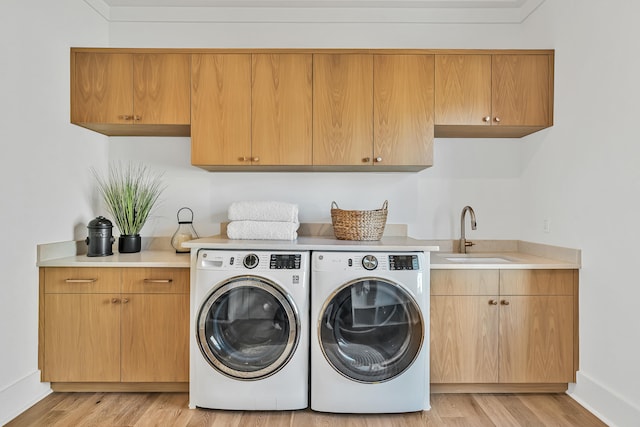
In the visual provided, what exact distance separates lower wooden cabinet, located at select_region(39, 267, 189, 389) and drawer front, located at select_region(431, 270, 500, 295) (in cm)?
150

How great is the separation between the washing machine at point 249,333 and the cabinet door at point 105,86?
1223mm

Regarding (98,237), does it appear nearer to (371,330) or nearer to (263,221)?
(263,221)

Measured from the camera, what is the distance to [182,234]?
2965 millimetres

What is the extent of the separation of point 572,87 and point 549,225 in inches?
34.6

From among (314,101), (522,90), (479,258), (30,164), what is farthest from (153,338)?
(522,90)

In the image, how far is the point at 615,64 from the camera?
7.09 feet

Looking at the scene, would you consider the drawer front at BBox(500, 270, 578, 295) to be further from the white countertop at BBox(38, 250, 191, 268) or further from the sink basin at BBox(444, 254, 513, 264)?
the white countertop at BBox(38, 250, 191, 268)

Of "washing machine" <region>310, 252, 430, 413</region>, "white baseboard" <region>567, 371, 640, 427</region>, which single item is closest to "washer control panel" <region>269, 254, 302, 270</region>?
"washing machine" <region>310, 252, 430, 413</region>

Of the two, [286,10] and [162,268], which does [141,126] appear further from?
[286,10]

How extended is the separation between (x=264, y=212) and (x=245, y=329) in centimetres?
74

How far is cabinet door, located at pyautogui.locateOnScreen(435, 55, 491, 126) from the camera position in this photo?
271cm

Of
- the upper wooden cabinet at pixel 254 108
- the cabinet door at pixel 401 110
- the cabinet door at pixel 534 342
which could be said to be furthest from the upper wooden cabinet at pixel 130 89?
the cabinet door at pixel 534 342

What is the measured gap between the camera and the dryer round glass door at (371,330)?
229 centimetres

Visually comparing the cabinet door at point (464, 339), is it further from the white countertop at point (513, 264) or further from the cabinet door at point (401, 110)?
the cabinet door at point (401, 110)
